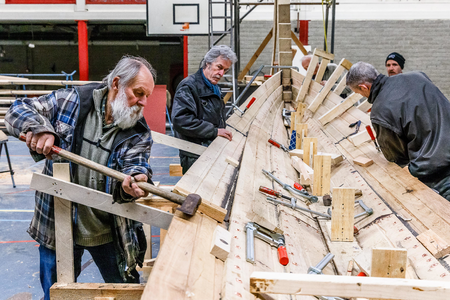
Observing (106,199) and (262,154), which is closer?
(106,199)

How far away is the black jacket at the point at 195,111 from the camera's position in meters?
3.33

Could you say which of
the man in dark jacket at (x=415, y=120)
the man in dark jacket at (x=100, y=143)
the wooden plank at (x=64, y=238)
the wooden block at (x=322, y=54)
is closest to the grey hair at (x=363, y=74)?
the man in dark jacket at (x=415, y=120)

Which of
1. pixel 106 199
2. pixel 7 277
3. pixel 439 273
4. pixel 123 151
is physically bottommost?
pixel 7 277

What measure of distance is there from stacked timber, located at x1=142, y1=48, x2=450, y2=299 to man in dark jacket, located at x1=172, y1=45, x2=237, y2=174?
0.19 meters

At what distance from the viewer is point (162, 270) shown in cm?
135

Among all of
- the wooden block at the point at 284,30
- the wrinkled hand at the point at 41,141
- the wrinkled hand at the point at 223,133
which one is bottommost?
the wrinkled hand at the point at 223,133

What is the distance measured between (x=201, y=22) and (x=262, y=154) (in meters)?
7.00

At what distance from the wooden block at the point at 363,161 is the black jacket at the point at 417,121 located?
1.57 feet

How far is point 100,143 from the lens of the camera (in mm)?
2018

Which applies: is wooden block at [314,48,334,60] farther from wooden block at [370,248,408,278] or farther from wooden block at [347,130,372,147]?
wooden block at [370,248,408,278]

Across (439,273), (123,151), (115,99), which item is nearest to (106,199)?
(123,151)

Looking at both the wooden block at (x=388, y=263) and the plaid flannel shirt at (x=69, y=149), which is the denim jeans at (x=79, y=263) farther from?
the wooden block at (x=388, y=263)

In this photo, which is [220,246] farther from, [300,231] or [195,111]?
[195,111]

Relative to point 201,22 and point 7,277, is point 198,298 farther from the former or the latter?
point 201,22
